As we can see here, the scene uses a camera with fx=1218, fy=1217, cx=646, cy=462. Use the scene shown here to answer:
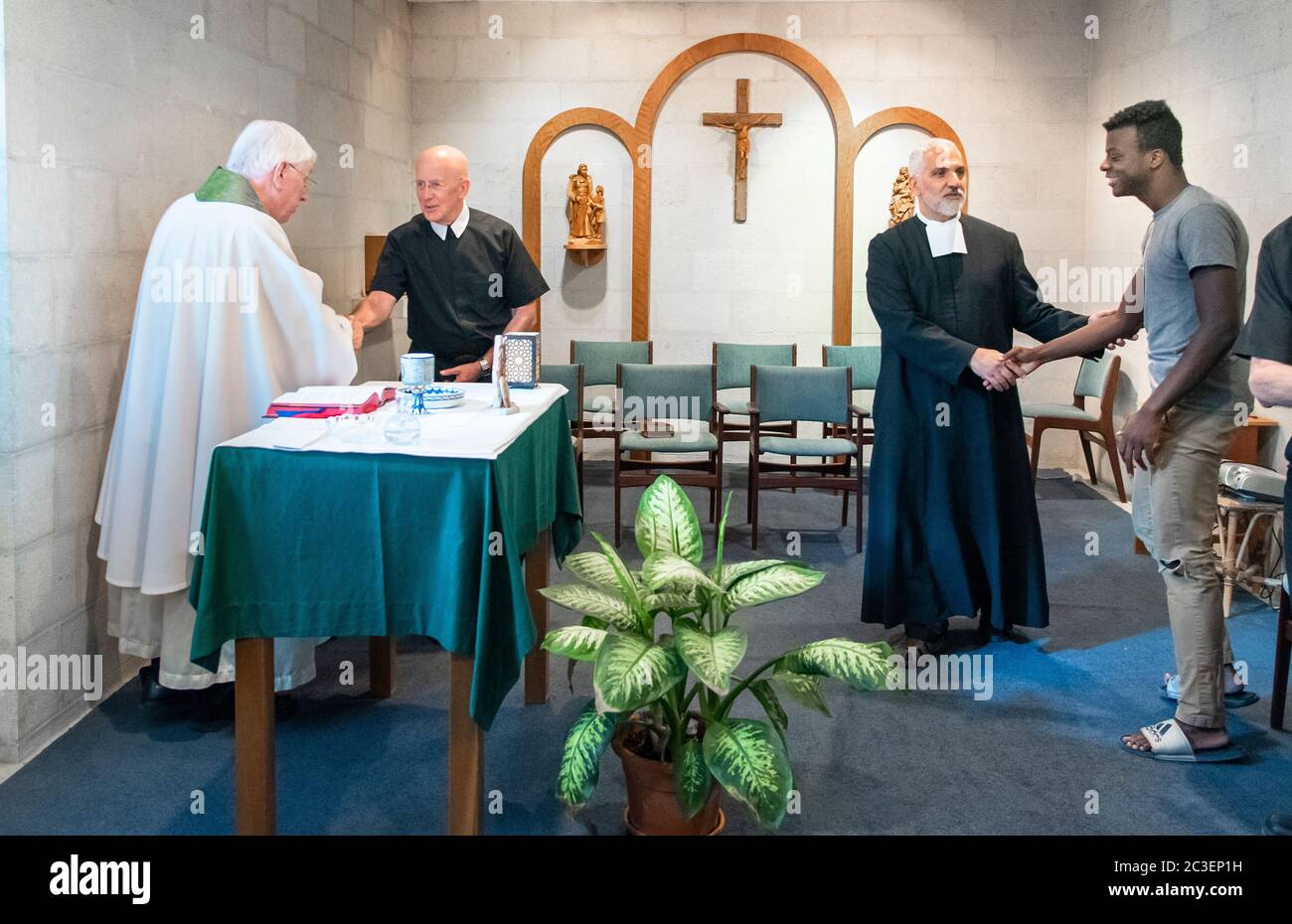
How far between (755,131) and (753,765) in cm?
621

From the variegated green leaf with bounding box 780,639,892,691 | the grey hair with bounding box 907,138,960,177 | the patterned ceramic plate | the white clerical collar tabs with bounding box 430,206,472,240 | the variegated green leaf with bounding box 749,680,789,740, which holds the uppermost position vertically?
the grey hair with bounding box 907,138,960,177

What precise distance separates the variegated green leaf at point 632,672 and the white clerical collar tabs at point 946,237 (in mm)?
2238

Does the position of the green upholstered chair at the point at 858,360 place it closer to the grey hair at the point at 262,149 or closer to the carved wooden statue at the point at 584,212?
the carved wooden statue at the point at 584,212

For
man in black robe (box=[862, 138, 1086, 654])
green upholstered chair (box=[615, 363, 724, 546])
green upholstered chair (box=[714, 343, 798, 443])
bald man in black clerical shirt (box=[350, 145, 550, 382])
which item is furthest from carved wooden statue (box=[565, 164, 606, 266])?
man in black robe (box=[862, 138, 1086, 654])

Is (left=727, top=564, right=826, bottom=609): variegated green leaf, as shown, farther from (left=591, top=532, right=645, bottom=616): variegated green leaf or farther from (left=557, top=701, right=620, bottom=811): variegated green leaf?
(left=557, top=701, right=620, bottom=811): variegated green leaf

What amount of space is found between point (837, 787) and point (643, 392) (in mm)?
3374

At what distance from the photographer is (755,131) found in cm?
806

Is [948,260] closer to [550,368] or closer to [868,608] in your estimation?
[868,608]

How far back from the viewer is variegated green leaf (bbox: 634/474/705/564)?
9.64 feet

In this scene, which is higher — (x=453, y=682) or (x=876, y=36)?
(x=876, y=36)

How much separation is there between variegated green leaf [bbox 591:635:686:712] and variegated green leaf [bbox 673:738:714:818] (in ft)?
0.60
